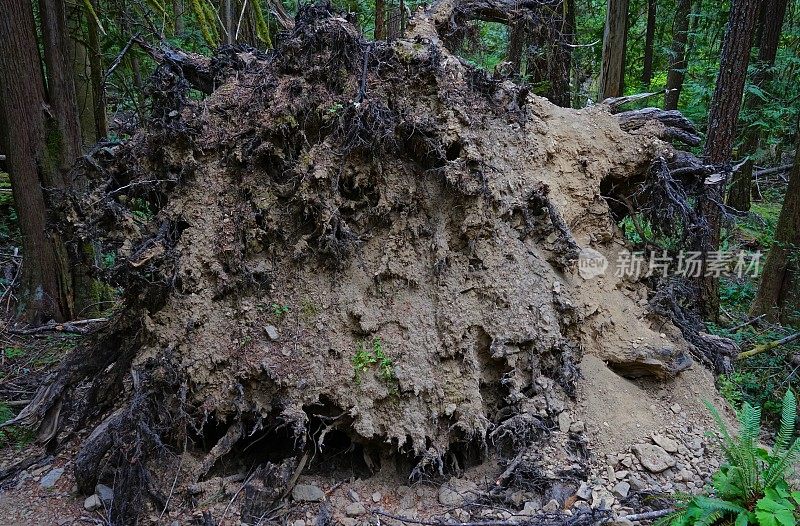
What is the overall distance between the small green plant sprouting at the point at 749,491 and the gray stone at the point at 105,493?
352 cm

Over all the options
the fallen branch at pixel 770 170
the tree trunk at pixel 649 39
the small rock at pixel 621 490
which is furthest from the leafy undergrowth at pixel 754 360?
the tree trunk at pixel 649 39

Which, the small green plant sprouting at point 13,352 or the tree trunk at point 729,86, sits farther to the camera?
the tree trunk at point 729,86

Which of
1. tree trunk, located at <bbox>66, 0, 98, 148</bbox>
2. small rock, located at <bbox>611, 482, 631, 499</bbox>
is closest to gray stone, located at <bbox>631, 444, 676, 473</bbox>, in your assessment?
small rock, located at <bbox>611, 482, 631, 499</bbox>

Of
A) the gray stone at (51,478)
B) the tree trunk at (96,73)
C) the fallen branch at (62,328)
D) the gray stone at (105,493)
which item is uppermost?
the tree trunk at (96,73)

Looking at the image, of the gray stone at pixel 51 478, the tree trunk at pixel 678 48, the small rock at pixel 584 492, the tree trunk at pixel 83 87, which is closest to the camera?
the small rock at pixel 584 492

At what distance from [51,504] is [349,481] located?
2.02 m

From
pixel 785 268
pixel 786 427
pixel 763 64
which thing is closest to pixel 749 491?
pixel 786 427

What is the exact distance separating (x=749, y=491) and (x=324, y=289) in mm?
3039

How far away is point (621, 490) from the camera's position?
11.3 ft

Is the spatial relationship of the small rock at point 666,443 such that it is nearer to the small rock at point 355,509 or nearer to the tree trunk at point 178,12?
the small rock at point 355,509

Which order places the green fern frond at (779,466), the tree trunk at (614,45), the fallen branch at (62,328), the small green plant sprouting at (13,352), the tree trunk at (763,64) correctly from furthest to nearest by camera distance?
1. the tree trunk at (763,64)
2. the tree trunk at (614,45)
3. the fallen branch at (62,328)
4. the small green plant sprouting at (13,352)
5. the green fern frond at (779,466)

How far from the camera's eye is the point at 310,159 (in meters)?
3.78

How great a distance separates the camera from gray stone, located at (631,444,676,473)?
11.8 feet

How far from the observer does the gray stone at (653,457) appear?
361 cm
